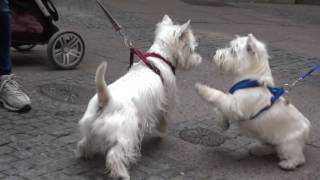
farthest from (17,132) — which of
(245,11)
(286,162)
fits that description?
(245,11)

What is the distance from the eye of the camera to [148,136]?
535cm

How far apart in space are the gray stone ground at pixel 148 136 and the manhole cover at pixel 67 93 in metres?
0.01

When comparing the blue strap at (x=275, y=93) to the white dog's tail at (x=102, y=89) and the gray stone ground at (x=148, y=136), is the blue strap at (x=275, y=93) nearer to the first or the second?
the gray stone ground at (x=148, y=136)

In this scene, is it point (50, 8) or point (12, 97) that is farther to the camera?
point (50, 8)

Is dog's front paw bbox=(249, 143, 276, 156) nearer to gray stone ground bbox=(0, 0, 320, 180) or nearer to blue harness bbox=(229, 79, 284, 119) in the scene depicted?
gray stone ground bbox=(0, 0, 320, 180)

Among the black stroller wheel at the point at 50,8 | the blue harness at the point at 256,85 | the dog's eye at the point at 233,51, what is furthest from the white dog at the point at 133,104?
the black stroller wheel at the point at 50,8

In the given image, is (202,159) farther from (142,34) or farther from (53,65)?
(142,34)

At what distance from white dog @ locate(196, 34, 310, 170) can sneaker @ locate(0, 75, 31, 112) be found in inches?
73.0

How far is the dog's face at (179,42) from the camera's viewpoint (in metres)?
5.03

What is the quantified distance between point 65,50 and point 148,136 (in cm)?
268

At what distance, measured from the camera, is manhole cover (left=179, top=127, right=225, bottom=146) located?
17.7 feet

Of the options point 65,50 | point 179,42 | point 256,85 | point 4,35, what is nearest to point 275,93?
point 256,85

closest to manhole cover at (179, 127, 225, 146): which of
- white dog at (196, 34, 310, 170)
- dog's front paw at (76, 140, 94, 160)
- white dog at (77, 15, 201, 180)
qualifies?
white dog at (77, 15, 201, 180)

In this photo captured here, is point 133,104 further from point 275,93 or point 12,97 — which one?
point 12,97
